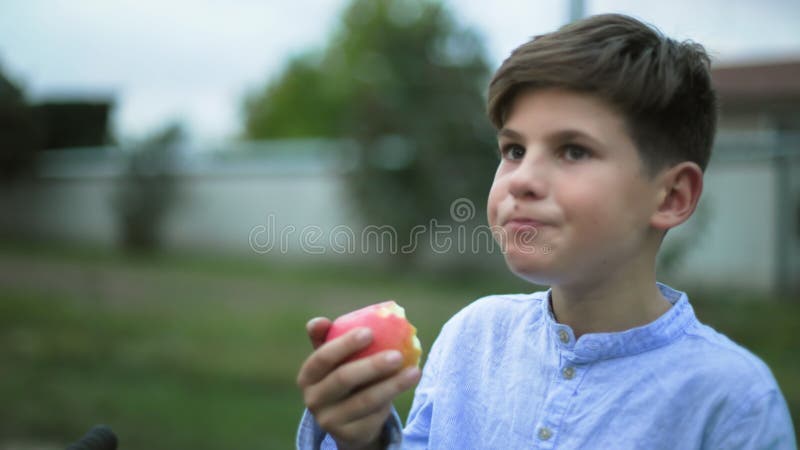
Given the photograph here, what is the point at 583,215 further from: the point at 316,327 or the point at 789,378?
the point at 789,378

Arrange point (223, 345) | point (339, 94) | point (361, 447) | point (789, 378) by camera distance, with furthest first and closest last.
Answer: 1. point (339, 94)
2. point (223, 345)
3. point (789, 378)
4. point (361, 447)

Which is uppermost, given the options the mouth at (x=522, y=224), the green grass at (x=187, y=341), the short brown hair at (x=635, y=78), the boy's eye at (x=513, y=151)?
the short brown hair at (x=635, y=78)

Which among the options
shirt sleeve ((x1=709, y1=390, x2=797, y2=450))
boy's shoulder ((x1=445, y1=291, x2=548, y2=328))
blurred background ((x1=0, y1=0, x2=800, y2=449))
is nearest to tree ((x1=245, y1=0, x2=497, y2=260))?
blurred background ((x1=0, y1=0, x2=800, y2=449))

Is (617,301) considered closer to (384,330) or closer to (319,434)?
(384,330)

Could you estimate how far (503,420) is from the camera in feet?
3.72

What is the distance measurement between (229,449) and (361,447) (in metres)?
3.10

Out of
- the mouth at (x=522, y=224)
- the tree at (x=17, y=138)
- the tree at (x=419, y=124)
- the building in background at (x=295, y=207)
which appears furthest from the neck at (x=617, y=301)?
the tree at (x=419, y=124)

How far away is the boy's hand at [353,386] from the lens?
3.08 feet

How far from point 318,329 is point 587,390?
392 millimetres

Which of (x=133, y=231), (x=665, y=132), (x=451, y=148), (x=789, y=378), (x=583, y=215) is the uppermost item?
(x=665, y=132)

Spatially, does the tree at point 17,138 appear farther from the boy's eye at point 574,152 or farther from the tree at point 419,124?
the boy's eye at point 574,152

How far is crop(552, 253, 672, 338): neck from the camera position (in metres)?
1.10

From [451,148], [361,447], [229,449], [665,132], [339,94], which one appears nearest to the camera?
[361,447]

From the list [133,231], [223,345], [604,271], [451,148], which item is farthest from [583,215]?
[133,231]
